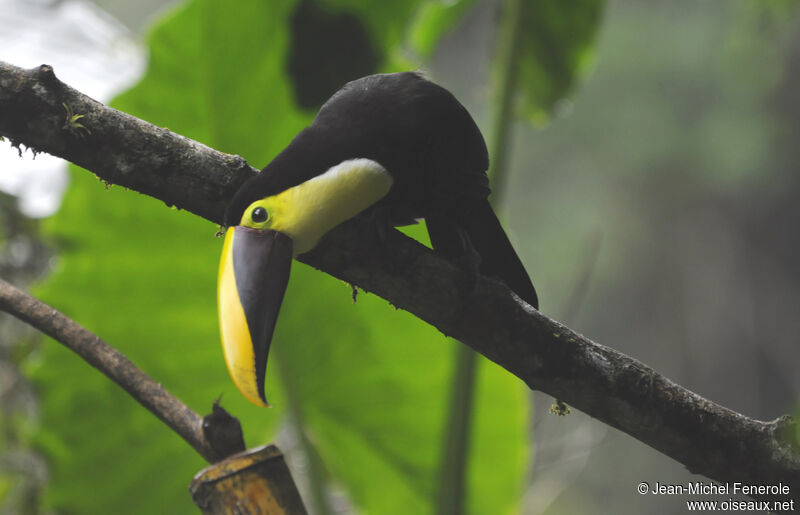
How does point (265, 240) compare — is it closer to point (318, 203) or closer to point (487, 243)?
point (318, 203)

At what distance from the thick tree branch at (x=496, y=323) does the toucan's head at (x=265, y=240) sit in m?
0.03

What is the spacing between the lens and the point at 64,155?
0.92 metres

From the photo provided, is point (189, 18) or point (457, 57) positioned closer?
point (189, 18)

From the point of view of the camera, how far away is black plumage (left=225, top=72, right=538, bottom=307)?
1.03 m

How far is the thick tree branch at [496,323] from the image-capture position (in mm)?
939

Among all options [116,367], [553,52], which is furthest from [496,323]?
[553,52]

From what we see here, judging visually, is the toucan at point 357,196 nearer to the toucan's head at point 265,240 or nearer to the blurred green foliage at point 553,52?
the toucan's head at point 265,240

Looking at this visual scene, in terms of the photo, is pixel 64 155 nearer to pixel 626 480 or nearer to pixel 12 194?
pixel 12 194

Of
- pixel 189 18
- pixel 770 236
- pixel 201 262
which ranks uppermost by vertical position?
pixel 770 236

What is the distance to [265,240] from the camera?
3.18 feet

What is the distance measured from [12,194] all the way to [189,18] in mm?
529

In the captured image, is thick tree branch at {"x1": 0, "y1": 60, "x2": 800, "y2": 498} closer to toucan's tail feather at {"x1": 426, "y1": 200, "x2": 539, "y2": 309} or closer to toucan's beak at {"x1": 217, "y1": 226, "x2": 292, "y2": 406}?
toucan's beak at {"x1": 217, "y1": 226, "x2": 292, "y2": 406}

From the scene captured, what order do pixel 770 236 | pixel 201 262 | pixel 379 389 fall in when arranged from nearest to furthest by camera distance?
pixel 201 262 → pixel 379 389 → pixel 770 236

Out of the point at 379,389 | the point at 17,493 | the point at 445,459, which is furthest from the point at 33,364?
the point at 445,459
